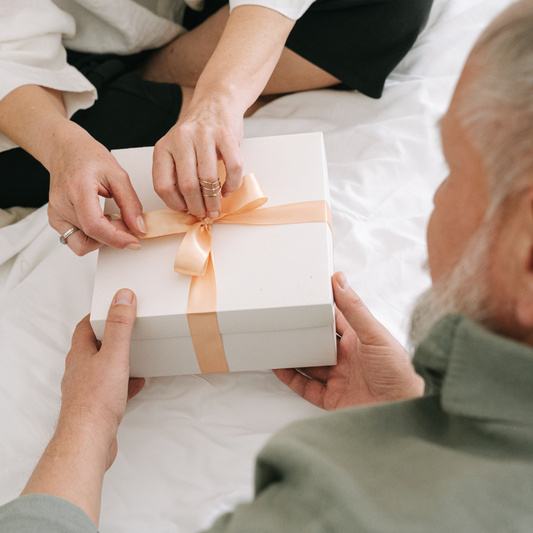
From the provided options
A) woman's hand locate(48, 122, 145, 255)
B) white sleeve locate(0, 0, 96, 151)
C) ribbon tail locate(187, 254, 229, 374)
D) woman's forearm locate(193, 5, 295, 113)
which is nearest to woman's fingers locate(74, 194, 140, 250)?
woman's hand locate(48, 122, 145, 255)

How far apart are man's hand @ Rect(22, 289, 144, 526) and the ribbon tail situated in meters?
0.08

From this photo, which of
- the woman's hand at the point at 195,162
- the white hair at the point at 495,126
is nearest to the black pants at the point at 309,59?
the woman's hand at the point at 195,162

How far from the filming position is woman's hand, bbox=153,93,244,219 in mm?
713

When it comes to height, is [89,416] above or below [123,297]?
below

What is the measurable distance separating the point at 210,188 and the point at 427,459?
466 millimetres

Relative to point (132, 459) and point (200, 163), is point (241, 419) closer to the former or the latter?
point (132, 459)

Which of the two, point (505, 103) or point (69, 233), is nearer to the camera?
point (505, 103)

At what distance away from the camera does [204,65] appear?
1245mm

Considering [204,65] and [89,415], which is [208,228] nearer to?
[89,415]

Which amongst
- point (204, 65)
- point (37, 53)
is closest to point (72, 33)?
point (37, 53)

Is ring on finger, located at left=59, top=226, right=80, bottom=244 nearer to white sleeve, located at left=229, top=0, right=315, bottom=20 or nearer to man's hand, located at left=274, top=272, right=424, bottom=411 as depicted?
man's hand, located at left=274, top=272, right=424, bottom=411

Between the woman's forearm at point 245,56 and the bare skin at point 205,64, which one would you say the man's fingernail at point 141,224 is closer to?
the woman's forearm at point 245,56

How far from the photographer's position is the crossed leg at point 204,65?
1.17 m

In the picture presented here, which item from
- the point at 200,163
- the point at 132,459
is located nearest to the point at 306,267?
the point at 200,163
